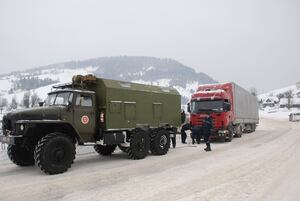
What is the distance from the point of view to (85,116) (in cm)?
1207

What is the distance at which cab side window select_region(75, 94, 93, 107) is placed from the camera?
11938mm

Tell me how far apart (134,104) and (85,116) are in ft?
8.14

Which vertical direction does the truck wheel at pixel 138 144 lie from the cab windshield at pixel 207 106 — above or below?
below

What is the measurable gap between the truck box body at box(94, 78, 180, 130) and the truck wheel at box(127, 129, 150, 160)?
365 millimetres

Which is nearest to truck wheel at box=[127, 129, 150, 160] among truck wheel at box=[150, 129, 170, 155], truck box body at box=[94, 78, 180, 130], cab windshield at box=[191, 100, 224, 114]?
truck box body at box=[94, 78, 180, 130]

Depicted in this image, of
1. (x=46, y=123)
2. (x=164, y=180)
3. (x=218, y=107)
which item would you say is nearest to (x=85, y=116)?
(x=46, y=123)

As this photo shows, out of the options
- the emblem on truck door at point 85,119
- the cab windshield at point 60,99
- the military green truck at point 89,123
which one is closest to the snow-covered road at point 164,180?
the military green truck at point 89,123

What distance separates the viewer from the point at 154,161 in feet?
42.3

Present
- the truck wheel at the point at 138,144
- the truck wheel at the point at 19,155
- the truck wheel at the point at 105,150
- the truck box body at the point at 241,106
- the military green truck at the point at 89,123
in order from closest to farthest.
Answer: the military green truck at the point at 89,123
the truck wheel at the point at 19,155
the truck wheel at the point at 138,144
the truck wheel at the point at 105,150
the truck box body at the point at 241,106

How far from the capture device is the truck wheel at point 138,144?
44.0 feet

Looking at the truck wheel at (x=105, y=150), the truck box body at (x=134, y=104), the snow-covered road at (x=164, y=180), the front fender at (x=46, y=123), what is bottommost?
the snow-covered road at (x=164, y=180)

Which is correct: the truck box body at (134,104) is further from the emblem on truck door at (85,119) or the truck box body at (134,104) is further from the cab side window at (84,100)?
the emblem on truck door at (85,119)

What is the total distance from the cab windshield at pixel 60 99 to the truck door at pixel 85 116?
0.93 ft

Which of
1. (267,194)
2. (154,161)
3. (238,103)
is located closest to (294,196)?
(267,194)
